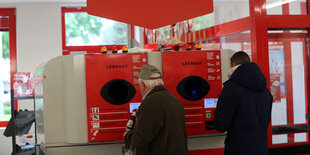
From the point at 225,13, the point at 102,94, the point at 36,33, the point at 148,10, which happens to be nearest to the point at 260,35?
the point at 225,13

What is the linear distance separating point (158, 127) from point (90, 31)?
4970 millimetres

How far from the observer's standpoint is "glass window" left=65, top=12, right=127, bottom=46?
6684mm

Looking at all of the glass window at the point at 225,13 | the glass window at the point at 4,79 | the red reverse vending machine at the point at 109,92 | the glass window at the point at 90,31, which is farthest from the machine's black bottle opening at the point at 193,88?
the glass window at the point at 4,79

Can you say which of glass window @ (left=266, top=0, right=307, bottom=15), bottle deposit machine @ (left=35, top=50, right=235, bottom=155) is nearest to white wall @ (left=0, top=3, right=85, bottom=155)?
bottle deposit machine @ (left=35, top=50, right=235, bottom=155)

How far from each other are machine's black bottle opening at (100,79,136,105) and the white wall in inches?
154

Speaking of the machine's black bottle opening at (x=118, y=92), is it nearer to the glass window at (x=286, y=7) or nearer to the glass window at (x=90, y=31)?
the glass window at (x=286, y=7)

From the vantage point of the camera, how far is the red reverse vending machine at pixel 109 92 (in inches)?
106

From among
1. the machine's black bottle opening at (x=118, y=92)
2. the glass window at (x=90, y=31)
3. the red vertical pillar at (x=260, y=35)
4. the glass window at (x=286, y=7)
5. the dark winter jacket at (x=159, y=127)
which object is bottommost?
the dark winter jacket at (x=159, y=127)

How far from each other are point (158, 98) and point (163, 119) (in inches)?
5.7

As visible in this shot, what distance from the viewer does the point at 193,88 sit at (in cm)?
297

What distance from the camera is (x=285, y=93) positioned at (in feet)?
13.2

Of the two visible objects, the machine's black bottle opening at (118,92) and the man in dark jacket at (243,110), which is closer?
the man in dark jacket at (243,110)

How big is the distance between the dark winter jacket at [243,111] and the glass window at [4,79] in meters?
5.24

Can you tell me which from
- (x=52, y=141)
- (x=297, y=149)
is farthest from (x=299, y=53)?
(x=52, y=141)
